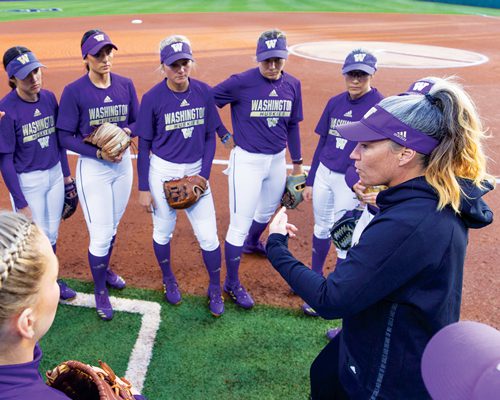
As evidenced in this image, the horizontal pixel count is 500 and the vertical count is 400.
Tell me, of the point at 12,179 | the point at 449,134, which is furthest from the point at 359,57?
the point at 12,179

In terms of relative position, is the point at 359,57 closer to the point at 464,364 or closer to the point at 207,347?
the point at 207,347

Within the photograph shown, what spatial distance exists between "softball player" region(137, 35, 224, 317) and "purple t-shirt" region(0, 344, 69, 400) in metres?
2.54

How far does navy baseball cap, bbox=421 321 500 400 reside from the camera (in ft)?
2.73

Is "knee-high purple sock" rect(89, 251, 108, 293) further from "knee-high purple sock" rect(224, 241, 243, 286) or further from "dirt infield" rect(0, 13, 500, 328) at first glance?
"knee-high purple sock" rect(224, 241, 243, 286)

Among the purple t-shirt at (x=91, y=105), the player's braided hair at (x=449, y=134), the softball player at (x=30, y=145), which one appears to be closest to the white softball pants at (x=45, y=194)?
the softball player at (x=30, y=145)

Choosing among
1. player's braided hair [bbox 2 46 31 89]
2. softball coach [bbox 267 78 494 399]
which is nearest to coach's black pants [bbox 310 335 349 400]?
softball coach [bbox 267 78 494 399]

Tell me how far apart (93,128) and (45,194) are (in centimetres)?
65

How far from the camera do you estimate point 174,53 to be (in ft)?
11.6

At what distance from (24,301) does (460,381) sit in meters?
1.05

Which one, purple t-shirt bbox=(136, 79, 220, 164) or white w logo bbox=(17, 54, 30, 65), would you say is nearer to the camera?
white w logo bbox=(17, 54, 30, 65)

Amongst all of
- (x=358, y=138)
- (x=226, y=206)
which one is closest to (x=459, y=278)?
(x=358, y=138)

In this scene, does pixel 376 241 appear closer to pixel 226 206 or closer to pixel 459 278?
pixel 459 278

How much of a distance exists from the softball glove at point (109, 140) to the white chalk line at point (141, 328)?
4.01 feet

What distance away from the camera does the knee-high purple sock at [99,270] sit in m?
3.82
